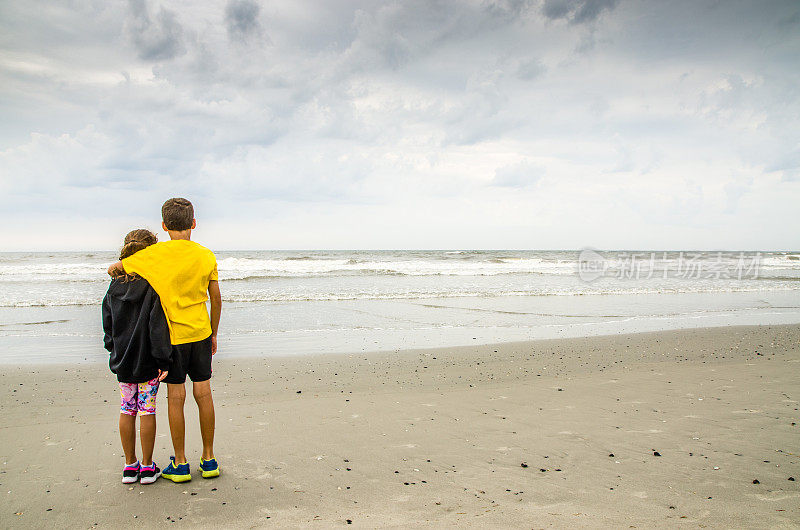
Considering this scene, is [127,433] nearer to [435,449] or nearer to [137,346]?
[137,346]

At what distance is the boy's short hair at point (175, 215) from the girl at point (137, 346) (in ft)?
0.70

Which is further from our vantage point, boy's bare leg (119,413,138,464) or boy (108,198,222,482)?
boy's bare leg (119,413,138,464)

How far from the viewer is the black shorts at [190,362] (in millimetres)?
3199

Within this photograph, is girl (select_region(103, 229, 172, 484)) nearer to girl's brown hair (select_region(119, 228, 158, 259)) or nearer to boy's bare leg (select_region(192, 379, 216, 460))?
girl's brown hair (select_region(119, 228, 158, 259))

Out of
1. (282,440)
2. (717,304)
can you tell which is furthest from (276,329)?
(717,304)

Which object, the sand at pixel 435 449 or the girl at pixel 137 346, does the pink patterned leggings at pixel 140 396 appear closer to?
the girl at pixel 137 346

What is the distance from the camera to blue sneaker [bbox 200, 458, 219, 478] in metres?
3.39

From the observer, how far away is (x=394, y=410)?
16.5ft

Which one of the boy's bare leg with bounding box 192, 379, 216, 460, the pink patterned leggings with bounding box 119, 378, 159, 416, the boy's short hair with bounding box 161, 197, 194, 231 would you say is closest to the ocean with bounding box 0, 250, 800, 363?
the boy's bare leg with bounding box 192, 379, 216, 460

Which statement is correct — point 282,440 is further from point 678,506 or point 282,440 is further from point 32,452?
point 678,506

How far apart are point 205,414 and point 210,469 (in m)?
0.38

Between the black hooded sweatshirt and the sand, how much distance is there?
83 cm

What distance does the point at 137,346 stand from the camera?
3156mm

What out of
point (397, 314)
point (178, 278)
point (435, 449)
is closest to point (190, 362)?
point (178, 278)
